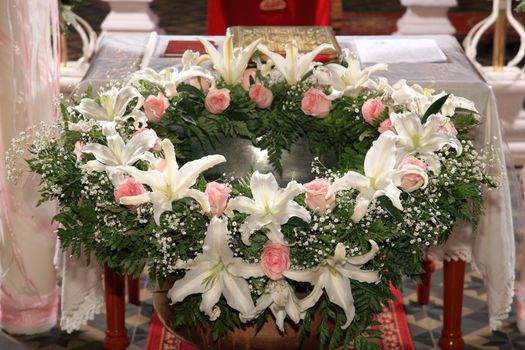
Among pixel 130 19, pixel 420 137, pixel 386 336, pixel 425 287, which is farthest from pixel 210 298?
pixel 130 19

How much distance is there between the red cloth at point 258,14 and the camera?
197 inches

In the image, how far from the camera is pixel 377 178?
245cm

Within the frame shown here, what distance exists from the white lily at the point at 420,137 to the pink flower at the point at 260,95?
51 cm

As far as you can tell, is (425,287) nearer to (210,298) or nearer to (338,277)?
(338,277)

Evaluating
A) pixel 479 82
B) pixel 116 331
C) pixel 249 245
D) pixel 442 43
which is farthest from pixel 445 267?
pixel 249 245

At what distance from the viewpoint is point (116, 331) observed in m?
3.77

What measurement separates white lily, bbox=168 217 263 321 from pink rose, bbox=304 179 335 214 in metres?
0.18

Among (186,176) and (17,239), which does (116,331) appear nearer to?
(17,239)

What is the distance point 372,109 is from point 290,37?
102 cm

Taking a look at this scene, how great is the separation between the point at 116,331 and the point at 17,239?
471 mm

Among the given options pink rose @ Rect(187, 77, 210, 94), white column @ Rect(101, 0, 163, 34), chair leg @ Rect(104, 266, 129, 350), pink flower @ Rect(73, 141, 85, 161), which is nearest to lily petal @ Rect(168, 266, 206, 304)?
pink flower @ Rect(73, 141, 85, 161)

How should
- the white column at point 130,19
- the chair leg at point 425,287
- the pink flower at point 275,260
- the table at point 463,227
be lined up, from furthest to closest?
the white column at point 130,19 → the chair leg at point 425,287 → the table at point 463,227 → the pink flower at point 275,260

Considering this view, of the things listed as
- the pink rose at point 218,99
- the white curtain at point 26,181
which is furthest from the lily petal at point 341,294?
the white curtain at point 26,181

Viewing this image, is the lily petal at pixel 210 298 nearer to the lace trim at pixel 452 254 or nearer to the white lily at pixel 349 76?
the white lily at pixel 349 76
